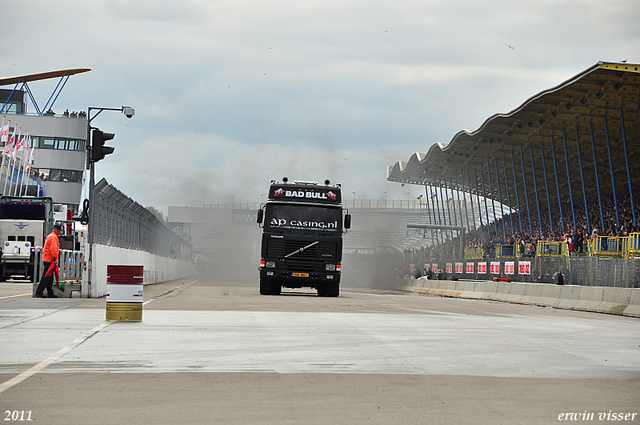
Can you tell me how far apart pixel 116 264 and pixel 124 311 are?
11.2 metres

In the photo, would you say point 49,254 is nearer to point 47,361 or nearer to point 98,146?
point 98,146

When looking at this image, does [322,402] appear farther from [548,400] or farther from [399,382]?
[548,400]

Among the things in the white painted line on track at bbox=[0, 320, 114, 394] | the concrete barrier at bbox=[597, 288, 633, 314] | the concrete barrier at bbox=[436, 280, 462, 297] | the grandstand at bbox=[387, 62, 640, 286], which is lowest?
the white painted line on track at bbox=[0, 320, 114, 394]

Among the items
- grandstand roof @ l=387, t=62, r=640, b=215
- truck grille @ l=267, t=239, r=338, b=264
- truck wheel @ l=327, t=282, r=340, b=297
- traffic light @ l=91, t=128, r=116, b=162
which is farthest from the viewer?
grandstand roof @ l=387, t=62, r=640, b=215

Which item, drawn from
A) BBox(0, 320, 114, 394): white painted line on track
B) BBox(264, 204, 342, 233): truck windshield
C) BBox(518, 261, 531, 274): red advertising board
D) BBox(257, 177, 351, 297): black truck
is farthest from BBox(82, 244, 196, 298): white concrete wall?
BBox(518, 261, 531, 274): red advertising board

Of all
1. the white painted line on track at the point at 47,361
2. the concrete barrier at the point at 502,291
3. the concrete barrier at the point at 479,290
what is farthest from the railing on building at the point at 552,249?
the white painted line on track at the point at 47,361

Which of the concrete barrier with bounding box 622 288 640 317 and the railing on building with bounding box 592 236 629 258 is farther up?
the railing on building with bounding box 592 236 629 258

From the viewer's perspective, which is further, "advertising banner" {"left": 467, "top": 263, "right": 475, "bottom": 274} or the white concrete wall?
"advertising banner" {"left": 467, "top": 263, "right": 475, "bottom": 274}

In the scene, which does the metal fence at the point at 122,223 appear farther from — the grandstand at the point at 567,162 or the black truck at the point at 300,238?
the grandstand at the point at 567,162

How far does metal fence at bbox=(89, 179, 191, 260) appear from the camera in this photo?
73.2 feet

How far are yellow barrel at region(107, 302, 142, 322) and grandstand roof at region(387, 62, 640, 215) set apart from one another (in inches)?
1058

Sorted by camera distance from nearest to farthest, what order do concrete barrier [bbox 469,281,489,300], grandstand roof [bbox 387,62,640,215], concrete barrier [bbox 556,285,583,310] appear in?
concrete barrier [bbox 556,285,583,310], concrete barrier [bbox 469,281,489,300], grandstand roof [bbox 387,62,640,215]

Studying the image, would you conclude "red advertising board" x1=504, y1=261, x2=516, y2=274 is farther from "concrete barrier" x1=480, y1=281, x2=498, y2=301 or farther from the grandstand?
the grandstand

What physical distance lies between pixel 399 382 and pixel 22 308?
1072 cm
